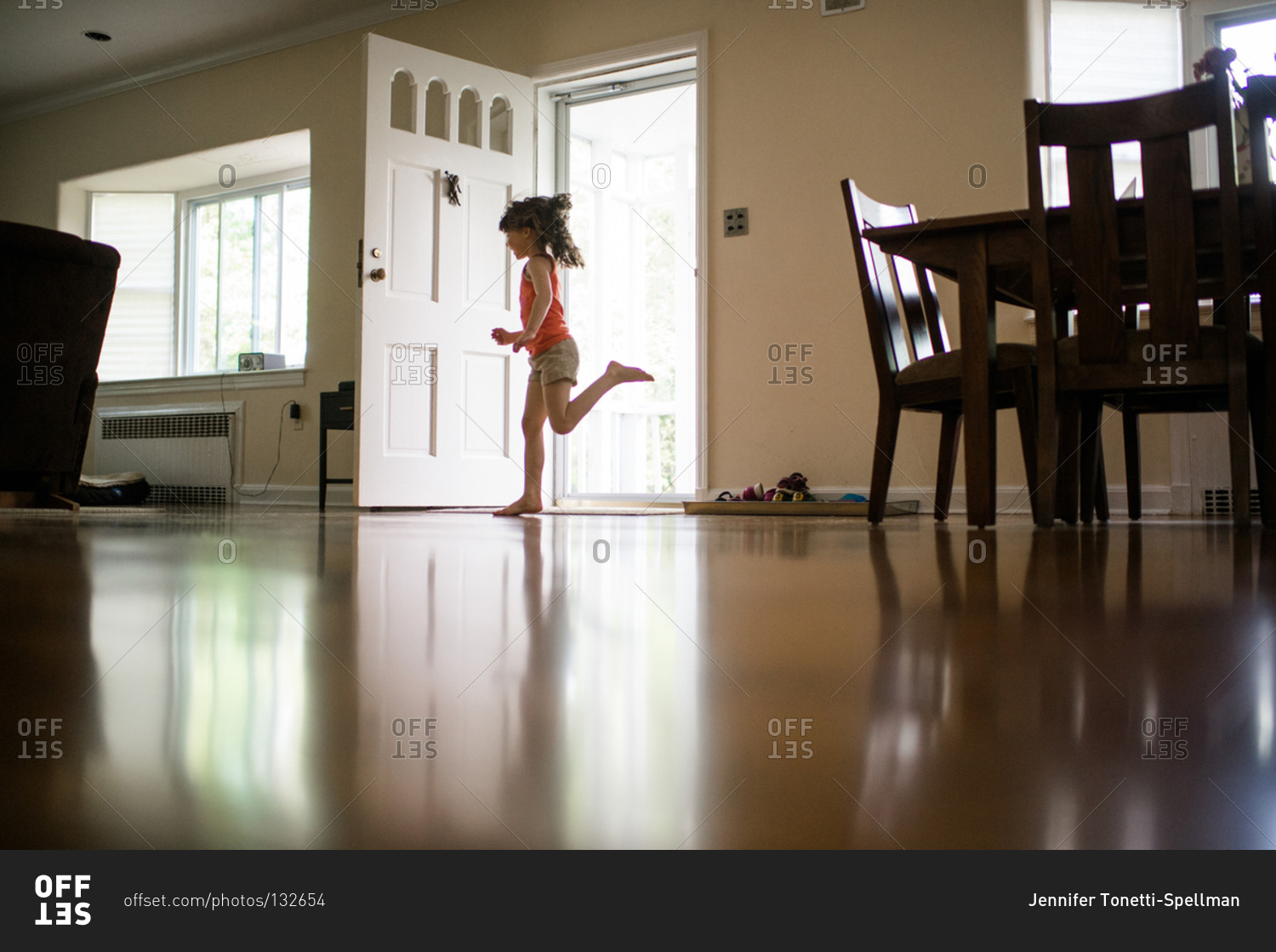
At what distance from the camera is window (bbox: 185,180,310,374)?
670cm

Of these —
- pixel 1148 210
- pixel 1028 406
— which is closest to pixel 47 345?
pixel 1028 406

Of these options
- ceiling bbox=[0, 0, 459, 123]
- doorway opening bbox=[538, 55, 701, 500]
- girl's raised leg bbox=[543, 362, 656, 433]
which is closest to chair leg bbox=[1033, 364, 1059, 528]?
girl's raised leg bbox=[543, 362, 656, 433]

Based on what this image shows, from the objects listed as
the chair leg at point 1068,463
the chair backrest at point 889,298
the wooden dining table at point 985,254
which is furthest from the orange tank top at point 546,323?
the chair leg at point 1068,463

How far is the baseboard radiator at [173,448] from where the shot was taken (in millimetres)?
6523

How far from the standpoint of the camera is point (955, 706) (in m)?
0.32

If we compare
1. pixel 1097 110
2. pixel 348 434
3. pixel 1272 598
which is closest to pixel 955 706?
pixel 1272 598

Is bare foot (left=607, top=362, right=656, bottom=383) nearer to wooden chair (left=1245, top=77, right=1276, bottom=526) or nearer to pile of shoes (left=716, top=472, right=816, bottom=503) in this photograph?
pile of shoes (left=716, top=472, right=816, bottom=503)

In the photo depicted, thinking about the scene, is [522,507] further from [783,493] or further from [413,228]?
[413,228]

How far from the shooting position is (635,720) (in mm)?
291

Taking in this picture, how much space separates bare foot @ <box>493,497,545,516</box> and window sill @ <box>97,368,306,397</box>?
3.02 meters

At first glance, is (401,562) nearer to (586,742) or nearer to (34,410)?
(586,742)

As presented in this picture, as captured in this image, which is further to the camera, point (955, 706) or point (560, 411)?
point (560, 411)

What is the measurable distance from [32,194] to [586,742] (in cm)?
925
